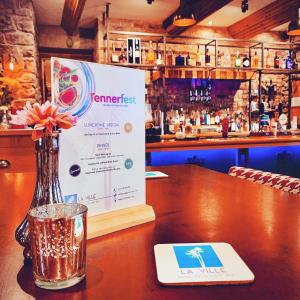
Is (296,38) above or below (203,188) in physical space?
above

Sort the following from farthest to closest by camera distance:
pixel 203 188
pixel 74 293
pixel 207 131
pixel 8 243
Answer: pixel 207 131 → pixel 203 188 → pixel 8 243 → pixel 74 293

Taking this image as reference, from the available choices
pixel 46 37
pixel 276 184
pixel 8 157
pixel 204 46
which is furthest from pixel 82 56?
pixel 276 184

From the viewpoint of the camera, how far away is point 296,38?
7.41m

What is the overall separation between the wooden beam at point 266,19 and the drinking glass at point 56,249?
5.78 m

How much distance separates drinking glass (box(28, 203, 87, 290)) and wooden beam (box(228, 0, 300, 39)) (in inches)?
228

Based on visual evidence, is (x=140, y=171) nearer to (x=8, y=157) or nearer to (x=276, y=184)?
(x=276, y=184)

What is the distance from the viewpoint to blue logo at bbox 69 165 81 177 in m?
0.75

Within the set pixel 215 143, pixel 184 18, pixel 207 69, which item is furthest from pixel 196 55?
pixel 215 143

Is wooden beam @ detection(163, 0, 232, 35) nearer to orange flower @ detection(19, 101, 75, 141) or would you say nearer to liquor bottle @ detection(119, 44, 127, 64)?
liquor bottle @ detection(119, 44, 127, 64)

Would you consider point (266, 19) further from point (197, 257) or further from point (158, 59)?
point (197, 257)

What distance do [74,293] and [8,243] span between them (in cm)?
29

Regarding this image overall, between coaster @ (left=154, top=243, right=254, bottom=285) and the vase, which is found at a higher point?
the vase

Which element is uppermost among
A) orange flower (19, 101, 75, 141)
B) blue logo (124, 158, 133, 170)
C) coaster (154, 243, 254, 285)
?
orange flower (19, 101, 75, 141)

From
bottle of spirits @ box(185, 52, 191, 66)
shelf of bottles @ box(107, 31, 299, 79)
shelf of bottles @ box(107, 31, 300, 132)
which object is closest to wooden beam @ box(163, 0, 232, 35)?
shelf of bottles @ box(107, 31, 299, 79)
